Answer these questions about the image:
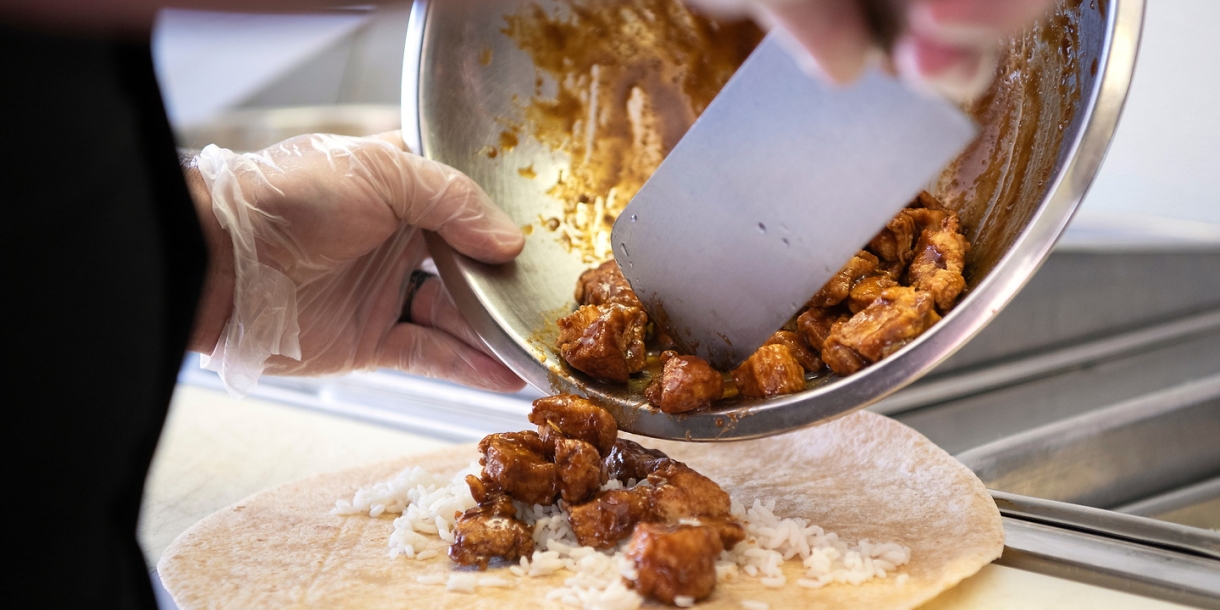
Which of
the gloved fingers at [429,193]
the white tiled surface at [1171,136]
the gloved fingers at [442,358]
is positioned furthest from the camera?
the white tiled surface at [1171,136]

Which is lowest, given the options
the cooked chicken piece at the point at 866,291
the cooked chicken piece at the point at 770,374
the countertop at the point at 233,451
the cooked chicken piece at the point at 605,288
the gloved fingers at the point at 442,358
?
the countertop at the point at 233,451

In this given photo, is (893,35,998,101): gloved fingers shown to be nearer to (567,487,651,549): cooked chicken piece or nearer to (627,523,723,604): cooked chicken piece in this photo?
(627,523,723,604): cooked chicken piece

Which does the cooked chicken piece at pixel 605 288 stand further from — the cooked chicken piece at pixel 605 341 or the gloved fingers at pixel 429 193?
the gloved fingers at pixel 429 193

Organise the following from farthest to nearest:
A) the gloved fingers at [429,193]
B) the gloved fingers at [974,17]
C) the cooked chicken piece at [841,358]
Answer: the gloved fingers at [429,193]
the cooked chicken piece at [841,358]
the gloved fingers at [974,17]

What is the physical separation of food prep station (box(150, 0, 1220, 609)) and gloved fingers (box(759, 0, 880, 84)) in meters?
0.97

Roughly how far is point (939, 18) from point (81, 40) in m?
1.07

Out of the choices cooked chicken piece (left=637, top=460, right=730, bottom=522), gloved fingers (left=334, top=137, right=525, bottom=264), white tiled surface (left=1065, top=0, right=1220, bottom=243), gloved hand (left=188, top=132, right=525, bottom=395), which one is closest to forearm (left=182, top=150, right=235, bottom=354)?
gloved hand (left=188, top=132, right=525, bottom=395)

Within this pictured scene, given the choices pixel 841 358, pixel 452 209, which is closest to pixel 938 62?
pixel 841 358

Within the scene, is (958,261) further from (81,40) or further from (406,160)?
(81,40)

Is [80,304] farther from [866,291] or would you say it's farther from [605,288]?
[866,291]

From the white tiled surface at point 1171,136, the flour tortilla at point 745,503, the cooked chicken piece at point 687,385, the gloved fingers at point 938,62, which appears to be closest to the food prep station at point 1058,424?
the flour tortilla at point 745,503

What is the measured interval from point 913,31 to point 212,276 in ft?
4.97

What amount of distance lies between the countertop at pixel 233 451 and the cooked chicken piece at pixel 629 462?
2.50 ft

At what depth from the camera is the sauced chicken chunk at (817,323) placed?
174 centimetres
